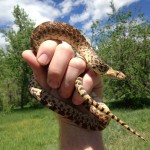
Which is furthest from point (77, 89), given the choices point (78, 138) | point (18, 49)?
point (18, 49)

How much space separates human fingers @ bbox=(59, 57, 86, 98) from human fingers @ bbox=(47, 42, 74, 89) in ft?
0.14

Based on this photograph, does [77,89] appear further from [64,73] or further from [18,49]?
[18,49]

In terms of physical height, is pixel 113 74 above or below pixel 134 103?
above

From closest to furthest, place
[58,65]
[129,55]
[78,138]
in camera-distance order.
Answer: [58,65] < [78,138] < [129,55]

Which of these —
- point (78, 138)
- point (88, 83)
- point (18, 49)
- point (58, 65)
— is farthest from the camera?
point (18, 49)

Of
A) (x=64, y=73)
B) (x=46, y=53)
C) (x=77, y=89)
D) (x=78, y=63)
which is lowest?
(x=77, y=89)

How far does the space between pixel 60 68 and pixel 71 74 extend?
0.13 metres

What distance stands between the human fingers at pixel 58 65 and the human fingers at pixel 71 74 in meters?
0.04

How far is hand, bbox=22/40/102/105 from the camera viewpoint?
138 inches

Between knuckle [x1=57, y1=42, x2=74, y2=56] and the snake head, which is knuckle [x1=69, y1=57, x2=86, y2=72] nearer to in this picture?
knuckle [x1=57, y1=42, x2=74, y2=56]

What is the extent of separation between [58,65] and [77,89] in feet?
1.02

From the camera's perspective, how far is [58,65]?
3.46m

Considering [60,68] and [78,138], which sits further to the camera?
[78,138]

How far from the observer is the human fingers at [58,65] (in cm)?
347
